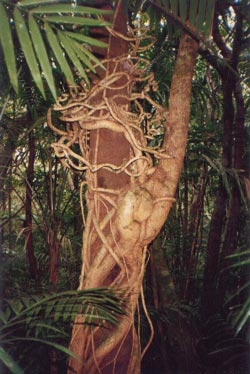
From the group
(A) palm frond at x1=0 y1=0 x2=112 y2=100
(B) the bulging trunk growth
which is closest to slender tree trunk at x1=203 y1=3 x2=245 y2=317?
(B) the bulging trunk growth

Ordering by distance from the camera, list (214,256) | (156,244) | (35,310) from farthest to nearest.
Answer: (214,256), (156,244), (35,310)

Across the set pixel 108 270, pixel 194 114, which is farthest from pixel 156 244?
pixel 194 114

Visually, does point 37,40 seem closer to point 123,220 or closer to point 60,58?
point 60,58

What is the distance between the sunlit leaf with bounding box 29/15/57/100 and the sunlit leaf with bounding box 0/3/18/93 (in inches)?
1.5

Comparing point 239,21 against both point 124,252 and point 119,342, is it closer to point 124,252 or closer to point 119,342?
point 124,252

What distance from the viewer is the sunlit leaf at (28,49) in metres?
0.49

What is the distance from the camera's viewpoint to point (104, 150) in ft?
2.65

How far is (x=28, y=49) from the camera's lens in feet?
1.66

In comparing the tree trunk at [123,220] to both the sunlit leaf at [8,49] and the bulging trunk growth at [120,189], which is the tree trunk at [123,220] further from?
the sunlit leaf at [8,49]

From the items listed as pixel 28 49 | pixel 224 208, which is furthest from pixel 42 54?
pixel 224 208

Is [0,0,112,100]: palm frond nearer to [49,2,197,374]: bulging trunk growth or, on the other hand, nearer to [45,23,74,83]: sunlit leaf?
[45,23,74,83]: sunlit leaf

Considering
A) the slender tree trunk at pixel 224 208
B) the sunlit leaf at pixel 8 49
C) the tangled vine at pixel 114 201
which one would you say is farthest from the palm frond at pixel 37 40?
the slender tree trunk at pixel 224 208

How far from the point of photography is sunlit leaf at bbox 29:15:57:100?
19.4 inches

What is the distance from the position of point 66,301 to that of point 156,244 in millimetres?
664
